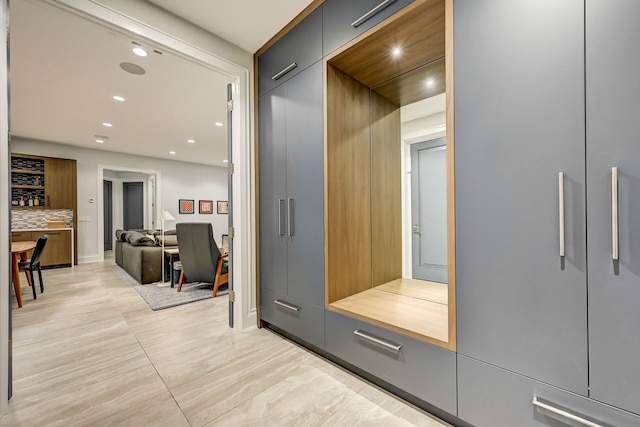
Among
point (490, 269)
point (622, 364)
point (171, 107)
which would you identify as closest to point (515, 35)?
point (490, 269)

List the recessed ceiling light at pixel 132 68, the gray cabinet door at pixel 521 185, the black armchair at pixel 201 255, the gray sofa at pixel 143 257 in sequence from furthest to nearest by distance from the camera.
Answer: the gray sofa at pixel 143 257, the black armchair at pixel 201 255, the recessed ceiling light at pixel 132 68, the gray cabinet door at pixel 521 185

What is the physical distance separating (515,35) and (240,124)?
2118 millimetres

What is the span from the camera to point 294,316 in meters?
2.16

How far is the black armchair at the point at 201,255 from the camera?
142 inches

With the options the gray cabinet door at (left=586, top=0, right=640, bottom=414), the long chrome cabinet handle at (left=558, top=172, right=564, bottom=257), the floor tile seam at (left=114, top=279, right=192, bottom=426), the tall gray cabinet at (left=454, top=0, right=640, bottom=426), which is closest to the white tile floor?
the floor tile seam at (left=114, top=279, right=192, bottom=426)

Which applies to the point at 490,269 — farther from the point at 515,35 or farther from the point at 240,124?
the point at 240,124

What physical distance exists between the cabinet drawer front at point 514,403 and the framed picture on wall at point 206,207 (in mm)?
8825

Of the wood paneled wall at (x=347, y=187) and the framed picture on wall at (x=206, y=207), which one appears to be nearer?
the wood paneled wall at (x=347, y=187)

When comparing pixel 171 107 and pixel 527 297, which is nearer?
pixel 527 297

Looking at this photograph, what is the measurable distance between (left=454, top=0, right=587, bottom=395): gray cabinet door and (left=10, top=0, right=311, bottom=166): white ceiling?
1.54 m

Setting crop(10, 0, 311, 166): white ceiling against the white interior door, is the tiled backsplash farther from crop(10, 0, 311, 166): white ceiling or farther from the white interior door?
the white interior door

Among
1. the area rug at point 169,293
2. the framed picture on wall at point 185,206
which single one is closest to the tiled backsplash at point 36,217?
the framed picture on wall at point 185,206

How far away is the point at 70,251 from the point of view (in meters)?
5.78

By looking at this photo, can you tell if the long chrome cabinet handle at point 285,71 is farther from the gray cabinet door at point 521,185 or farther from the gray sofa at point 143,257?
the gray sofa at point 143,257
